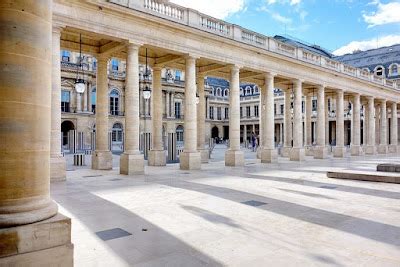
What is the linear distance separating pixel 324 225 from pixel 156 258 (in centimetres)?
375

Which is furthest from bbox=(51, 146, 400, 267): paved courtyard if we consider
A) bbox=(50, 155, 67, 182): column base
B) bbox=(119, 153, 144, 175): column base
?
bbox=(119, 153, 144, 175): column base

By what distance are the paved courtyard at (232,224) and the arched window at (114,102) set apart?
45495 mm

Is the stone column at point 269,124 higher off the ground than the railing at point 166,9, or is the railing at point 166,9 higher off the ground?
the railing at point 166,9

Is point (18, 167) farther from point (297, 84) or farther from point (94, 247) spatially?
point (297, 84)

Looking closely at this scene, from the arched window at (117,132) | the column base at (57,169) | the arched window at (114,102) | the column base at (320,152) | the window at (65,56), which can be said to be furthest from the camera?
the arched window at (117,132)

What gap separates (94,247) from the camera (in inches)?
206

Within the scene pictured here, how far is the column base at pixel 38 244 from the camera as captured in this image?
3.52m

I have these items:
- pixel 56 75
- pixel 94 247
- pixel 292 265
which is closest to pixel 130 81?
pixel 56 75

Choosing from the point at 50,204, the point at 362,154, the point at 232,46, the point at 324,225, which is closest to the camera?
the point at 50,204

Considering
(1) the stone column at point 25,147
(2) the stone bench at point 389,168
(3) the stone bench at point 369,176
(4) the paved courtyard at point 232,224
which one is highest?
(1) the stone column at point 25,147

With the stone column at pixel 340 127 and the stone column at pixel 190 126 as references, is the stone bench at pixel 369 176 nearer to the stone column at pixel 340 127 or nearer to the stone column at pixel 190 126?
the stone column at pixel 190 126

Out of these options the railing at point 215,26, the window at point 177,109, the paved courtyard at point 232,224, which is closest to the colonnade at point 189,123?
the railing at point 215,26

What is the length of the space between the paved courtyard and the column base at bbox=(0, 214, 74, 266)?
0.79m

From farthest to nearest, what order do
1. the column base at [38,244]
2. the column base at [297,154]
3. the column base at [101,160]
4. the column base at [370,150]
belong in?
1. the column base at [370,150]
2. the column base at [297,154]
3. the column base at [101,160]
4. the column base at [38,244]
